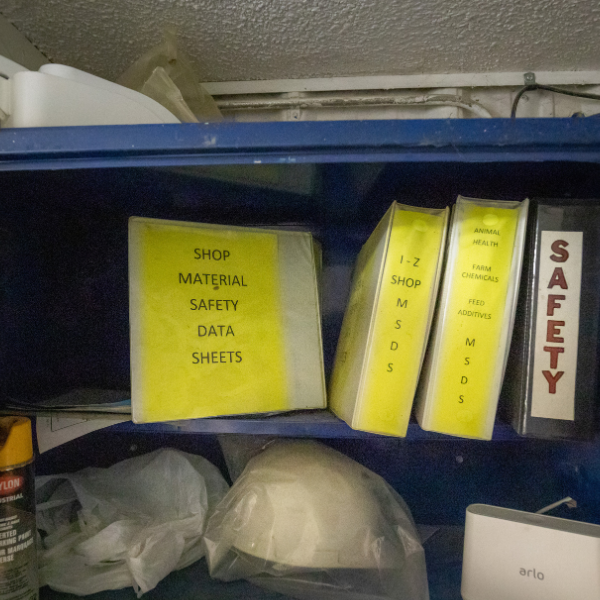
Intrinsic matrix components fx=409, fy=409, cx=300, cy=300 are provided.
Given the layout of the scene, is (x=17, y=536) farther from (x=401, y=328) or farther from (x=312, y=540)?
(x=401, y=328)

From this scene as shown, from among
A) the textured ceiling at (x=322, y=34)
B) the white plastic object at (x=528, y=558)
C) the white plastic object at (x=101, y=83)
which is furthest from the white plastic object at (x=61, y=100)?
the white plastic object at (x=528, y=558)

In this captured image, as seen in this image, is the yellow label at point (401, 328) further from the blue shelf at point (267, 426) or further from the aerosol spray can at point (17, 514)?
the aerosol spray can at point (17, 514)

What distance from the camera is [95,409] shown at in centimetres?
64

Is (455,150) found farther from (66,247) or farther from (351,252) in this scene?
(66,247)

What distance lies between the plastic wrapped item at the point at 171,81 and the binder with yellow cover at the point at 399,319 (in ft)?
1.45

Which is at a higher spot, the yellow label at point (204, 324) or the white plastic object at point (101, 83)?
the white plastic object at point (101, 83)

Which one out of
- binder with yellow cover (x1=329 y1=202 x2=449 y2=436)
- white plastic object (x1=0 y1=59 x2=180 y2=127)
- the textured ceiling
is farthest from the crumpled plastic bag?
the textured ceiling

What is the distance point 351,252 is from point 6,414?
0.70 meters

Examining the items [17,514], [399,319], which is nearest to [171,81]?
[399,319]

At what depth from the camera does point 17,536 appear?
574 millimetres

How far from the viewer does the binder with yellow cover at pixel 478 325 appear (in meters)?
0.55

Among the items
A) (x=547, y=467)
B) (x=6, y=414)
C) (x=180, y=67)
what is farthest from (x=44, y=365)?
(x=547, y=467)

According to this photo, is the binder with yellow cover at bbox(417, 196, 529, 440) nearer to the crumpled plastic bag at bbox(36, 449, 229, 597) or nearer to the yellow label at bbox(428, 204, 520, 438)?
the yellow label at bbox(428, 204, 520, 438)

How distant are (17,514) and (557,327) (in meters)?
0.79
